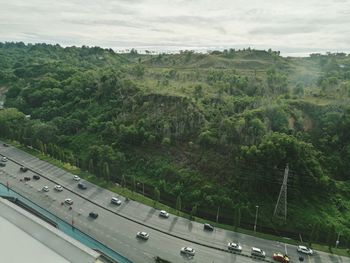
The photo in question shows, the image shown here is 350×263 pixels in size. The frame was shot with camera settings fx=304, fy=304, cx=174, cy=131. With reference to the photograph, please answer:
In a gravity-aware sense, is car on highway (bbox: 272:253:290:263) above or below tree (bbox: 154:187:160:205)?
below

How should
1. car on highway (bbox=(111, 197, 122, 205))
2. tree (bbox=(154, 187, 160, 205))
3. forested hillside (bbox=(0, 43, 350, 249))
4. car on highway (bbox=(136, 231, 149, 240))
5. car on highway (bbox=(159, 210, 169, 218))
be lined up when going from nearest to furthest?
1. car on highway (bbox=(136, 231, 149, 240))
2. car on highway (bbox=(159, 210, 169, 218))
3. forested hillside (bbox=(0, 43, 350, 249))
4. car on highway (bbox=(111, 197, 122, 205))
5. tree (bbox=(154, 187, 160, 205))

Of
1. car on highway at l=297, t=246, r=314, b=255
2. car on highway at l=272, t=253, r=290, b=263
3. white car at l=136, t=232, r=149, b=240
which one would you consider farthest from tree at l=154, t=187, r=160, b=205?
car on highway at l=297, t=246, r=314, b=255

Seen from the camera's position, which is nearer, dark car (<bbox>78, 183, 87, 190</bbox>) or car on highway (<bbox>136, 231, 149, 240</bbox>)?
car on highway (<bbox>136, 231, 149, 240</bbox>)

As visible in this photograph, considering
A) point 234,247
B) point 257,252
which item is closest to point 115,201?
point 234,247

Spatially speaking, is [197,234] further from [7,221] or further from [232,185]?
[7,221]

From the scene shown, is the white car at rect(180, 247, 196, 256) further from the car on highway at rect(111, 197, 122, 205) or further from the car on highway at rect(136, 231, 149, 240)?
the car on highway at rect(111, 197, 122, 205)

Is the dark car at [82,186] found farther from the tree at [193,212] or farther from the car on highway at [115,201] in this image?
the tree at [193,212]
